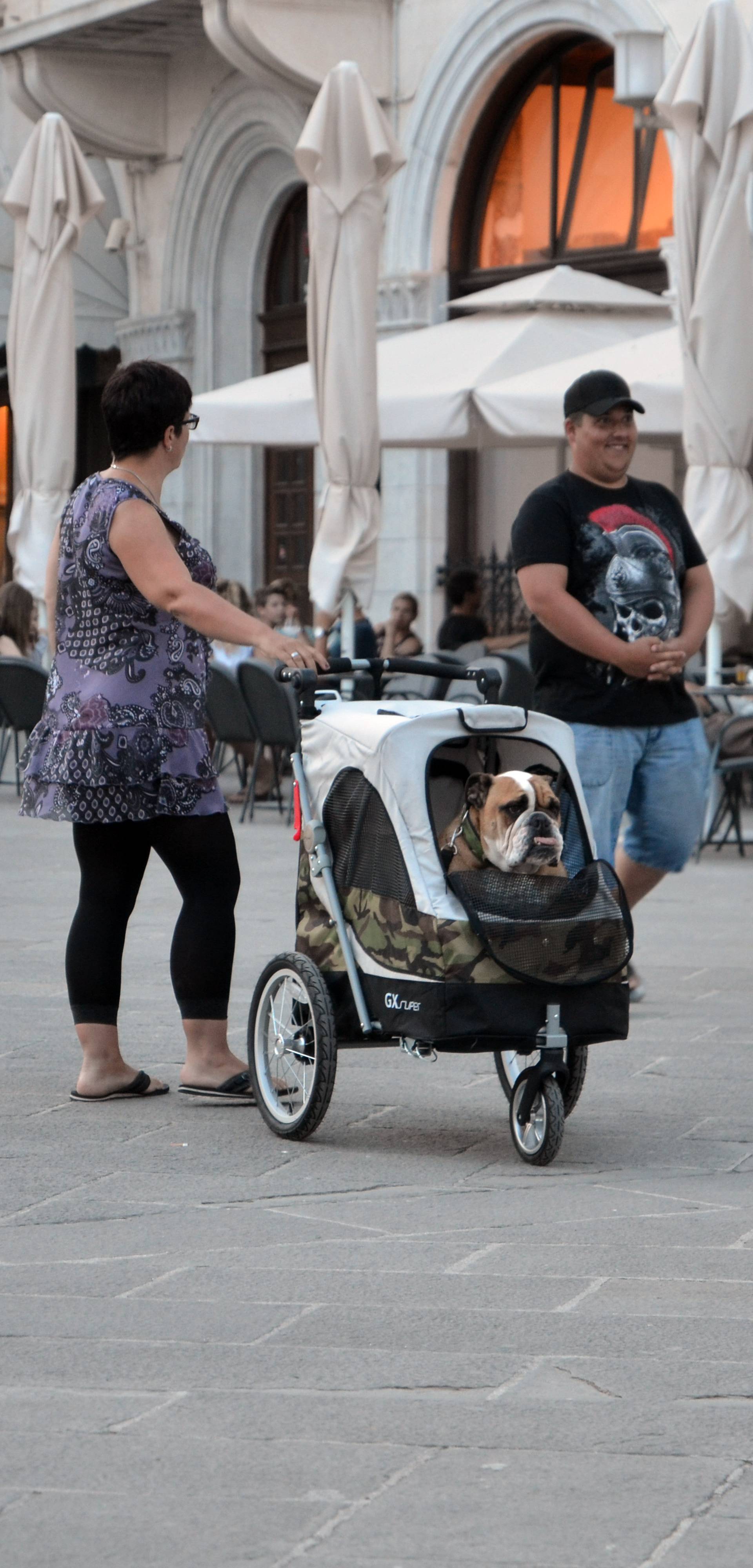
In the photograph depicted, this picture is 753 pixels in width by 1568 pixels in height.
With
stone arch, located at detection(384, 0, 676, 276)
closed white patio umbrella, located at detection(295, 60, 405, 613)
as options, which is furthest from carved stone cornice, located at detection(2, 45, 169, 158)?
closed white patio umbrella, located at detection(295, 60, 405, 613)

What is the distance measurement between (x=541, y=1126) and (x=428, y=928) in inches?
19.3

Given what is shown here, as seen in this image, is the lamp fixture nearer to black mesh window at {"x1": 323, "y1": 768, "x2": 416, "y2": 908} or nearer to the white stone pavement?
the white stone pavement

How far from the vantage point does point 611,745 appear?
21.0 ft

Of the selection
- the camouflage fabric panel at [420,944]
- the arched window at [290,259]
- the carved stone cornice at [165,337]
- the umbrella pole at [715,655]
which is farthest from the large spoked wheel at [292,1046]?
the carved stone cornice at [165,337]

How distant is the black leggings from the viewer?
5.65 meters

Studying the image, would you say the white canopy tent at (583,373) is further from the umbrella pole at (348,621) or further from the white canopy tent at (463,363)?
the umbrella pole at (348,621)

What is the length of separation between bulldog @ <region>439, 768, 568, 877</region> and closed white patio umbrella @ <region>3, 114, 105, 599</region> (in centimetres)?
974

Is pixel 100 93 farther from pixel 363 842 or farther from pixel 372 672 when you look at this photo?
pixel 363 842

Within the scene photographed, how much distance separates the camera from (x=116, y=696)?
18.2 ft

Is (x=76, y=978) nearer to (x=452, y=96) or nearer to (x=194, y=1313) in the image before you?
(x=194, y=1313)

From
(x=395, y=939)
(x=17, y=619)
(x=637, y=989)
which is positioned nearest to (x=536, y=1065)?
(x=395, y=939)

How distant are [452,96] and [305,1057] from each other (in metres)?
13.5

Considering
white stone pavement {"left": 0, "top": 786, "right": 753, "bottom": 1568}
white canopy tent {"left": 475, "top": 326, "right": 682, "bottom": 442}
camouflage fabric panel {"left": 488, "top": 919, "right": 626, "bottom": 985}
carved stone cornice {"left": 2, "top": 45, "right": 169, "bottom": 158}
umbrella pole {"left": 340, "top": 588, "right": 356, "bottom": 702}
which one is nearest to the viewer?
white stone pavement {"left": 0, "top": 786, "right": 753, "bottom": 1568}

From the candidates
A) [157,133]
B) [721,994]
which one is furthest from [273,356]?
[721,994]
